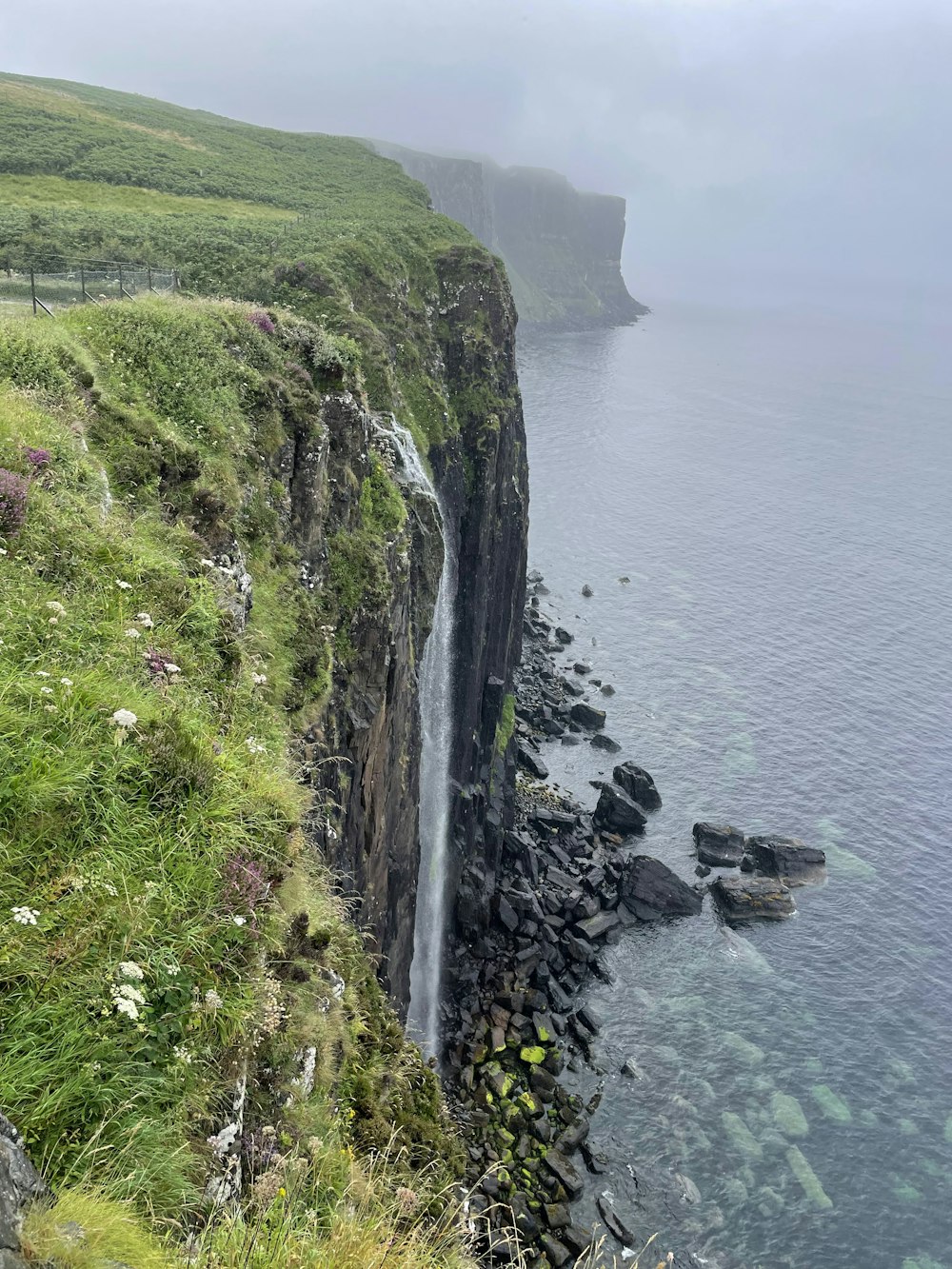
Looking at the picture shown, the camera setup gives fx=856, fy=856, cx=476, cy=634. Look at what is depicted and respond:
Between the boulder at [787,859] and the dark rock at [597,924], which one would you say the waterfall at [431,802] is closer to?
the dark rock at [597,924]

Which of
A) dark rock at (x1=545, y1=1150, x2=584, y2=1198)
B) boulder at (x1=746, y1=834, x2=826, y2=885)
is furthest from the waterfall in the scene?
boulder at (x1=746, y1=834, x2=826, y2=885)

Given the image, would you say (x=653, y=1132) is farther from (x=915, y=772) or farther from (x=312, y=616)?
(x=915, y=772)

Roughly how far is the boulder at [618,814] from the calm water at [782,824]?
1643 mm

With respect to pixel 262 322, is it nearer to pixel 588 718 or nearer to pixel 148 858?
pixel 148 858

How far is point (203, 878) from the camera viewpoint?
8531 mm

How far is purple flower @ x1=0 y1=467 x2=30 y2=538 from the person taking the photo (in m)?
12.0

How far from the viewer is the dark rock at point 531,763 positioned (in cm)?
6894

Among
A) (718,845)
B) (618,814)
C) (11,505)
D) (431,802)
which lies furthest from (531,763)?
(11,505)

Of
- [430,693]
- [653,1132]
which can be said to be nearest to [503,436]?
[430,693]

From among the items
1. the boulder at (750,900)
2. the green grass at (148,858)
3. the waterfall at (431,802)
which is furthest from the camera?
the boulder at (750,900)

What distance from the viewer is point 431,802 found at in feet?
147

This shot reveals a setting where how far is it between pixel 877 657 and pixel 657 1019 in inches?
2309

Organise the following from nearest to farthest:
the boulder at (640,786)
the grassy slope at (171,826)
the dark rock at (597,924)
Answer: the grassy slope at (171,826)
the dark rock at (597,924)
the boulder at (640,786)

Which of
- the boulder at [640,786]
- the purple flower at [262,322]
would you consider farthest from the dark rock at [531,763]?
the purple flower at [262,322]
